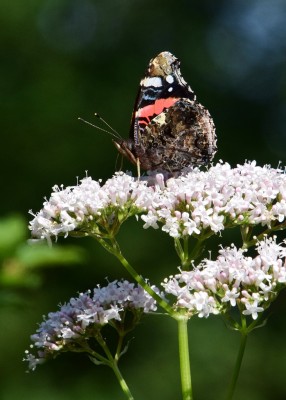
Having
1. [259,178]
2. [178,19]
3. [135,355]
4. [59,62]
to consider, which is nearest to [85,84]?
[59,62]

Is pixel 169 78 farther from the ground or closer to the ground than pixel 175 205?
farther from the ground

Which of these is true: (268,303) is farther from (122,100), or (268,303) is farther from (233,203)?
(122,100)

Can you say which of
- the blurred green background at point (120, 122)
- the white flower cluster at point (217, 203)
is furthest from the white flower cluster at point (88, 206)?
the blurred green background at point (120, 122)

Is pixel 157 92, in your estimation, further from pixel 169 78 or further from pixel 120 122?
pixel 120 122

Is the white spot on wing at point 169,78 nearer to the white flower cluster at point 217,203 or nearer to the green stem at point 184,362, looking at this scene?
the white flower cluster at point 217,203

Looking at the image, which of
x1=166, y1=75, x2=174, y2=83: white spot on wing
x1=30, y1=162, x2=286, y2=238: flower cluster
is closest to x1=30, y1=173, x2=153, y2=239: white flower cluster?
x1=30, y1=162, x2=286, y2=238: flower cluster

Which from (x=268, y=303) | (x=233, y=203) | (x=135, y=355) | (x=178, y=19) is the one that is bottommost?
(x=268, y=303)

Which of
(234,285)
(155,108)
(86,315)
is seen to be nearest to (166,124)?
(155,108)
